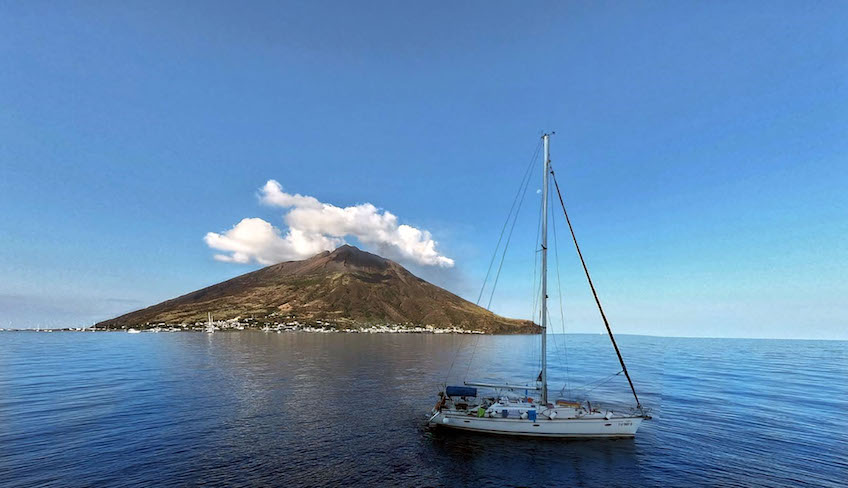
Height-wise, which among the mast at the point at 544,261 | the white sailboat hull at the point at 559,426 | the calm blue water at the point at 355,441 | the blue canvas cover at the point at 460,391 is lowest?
the calm blue water at the point at 355,441

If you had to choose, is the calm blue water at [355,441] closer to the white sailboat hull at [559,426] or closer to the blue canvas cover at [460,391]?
the white sailboat hull at [559,426]

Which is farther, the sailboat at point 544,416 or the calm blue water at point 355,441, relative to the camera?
the sailboat at point 544,416

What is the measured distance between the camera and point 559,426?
40.5m

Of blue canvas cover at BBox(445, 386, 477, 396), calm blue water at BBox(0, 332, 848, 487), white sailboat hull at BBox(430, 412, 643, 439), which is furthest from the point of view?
blue canvas cover at BBox(445, 386, 477, 396)

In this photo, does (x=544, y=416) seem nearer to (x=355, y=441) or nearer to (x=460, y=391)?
(x=460, y=391)

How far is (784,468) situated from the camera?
35.3 meters

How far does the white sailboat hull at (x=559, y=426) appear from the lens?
40500 millimetres

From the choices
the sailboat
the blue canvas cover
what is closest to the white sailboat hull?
the sailboat

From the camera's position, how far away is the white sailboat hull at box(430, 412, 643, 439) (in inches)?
1594

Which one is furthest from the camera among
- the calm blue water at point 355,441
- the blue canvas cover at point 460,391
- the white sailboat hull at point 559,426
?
the blue canvas cover at point 460,391

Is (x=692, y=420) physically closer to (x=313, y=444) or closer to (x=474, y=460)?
(x=474, y=460)

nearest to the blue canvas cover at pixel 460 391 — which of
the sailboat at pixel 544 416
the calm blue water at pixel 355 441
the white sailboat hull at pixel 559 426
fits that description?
the sailboat at pixel 544 416

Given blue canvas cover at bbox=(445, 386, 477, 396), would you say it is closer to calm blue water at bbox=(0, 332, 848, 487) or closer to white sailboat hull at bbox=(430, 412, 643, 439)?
white sailboat hull at bbox=(430, 412, 643, 439)

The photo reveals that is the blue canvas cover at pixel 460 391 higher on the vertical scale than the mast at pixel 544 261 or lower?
lower
